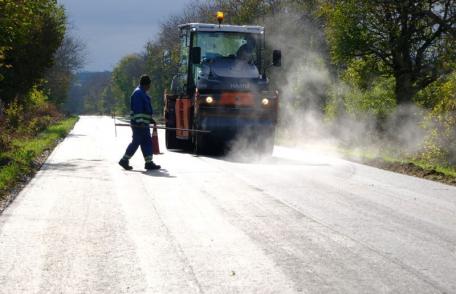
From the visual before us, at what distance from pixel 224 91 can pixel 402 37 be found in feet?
38.5

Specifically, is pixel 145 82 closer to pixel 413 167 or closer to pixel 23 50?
pixel 413 167

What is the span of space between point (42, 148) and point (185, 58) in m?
4.94

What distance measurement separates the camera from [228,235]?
7.43 m

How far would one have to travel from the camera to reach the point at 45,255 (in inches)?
254

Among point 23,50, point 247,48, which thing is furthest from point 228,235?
point 23,50

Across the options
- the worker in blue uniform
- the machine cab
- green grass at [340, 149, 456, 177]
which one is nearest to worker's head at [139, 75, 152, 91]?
the worker in blue uniform

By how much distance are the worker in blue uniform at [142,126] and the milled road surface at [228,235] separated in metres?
1.40

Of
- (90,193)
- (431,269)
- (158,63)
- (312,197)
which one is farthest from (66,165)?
(158,63)

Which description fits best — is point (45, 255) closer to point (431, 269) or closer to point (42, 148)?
point (431, 269)

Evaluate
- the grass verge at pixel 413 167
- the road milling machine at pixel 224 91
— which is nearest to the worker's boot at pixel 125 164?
the road milling machine at pixel 224 91

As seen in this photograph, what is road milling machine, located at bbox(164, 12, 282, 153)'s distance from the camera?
59.9ft

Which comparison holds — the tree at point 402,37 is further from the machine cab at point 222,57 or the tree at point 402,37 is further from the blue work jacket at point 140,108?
the blue work jacket at point 140,108

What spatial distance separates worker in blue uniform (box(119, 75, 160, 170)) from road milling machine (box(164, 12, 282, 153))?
2664 millimetres

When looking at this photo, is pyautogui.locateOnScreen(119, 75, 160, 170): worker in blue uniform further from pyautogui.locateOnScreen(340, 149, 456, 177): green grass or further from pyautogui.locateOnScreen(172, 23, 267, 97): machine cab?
pyautogui.locateOnScreen(340, 149, 456, 177): green grass
